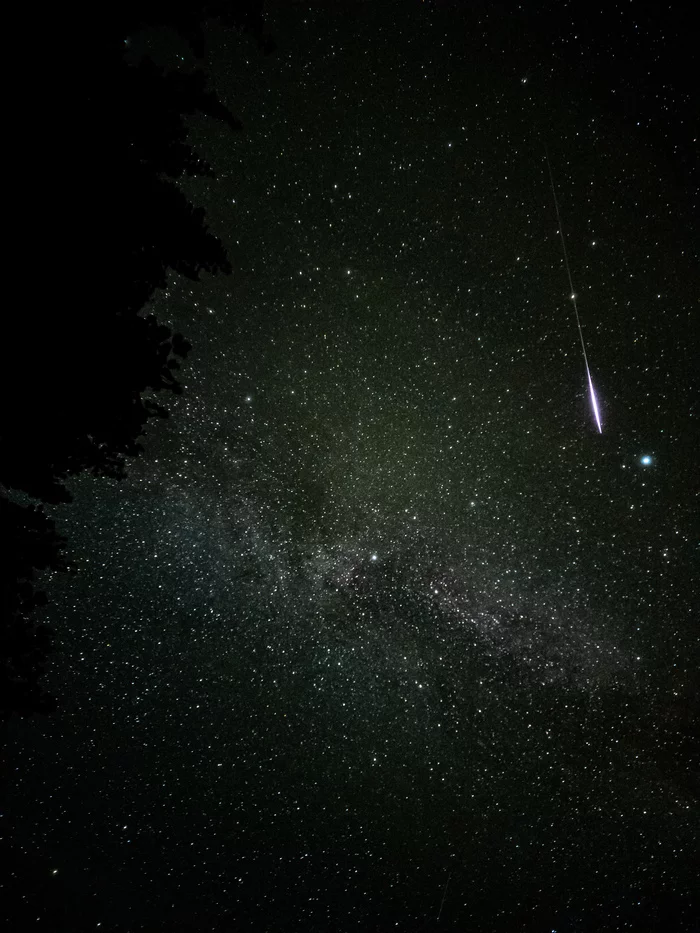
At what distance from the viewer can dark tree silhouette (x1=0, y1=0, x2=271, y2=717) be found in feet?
3.95

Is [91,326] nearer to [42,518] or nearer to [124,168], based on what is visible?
[124,168]

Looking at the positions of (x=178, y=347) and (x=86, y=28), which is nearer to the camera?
(x=86, y=28)

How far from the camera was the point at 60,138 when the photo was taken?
1167 mm

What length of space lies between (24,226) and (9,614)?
3.41 feet

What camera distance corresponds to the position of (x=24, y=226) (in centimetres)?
115

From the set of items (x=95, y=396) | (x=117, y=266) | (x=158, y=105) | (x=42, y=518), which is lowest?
(x=42, y=518)

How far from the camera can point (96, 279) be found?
128cm

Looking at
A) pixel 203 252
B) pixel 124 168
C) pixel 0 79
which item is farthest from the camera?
pixel 203 252

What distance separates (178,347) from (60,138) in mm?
525

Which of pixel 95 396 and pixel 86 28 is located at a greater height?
pixel 86 28

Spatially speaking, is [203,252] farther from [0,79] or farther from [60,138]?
[0,79]

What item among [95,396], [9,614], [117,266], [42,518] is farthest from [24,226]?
[9,614]

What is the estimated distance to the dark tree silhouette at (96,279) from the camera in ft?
3.95

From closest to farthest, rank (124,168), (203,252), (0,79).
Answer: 1. (0,79)
2. (124,168)
3. (203,252)
